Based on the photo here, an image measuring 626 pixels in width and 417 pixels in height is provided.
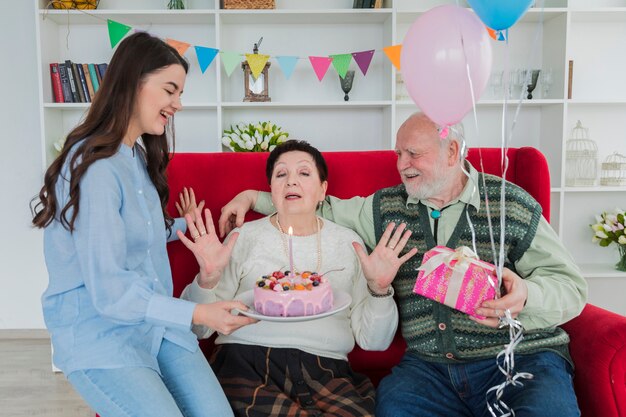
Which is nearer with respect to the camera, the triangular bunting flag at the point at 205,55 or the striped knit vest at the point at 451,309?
the striped knit vest at the point at 451,309

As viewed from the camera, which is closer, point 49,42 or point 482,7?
point 482,7

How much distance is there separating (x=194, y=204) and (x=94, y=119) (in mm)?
511

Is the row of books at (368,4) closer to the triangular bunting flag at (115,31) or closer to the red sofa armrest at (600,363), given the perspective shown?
the triangular bunting flag at (115,31)

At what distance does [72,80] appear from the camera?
3578 mm

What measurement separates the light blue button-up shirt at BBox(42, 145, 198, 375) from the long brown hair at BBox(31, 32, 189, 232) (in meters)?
0.02

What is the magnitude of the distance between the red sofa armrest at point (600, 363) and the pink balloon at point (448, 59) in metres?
0.69

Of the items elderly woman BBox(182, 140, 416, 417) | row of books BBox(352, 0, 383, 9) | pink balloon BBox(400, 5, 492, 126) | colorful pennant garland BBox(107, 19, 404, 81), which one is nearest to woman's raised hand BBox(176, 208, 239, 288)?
elderly woman BBox(182, 140, 416, 417)

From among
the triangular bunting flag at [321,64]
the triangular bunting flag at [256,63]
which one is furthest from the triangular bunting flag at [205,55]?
the triangular bunting flag at [321,64]

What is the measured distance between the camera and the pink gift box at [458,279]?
1.50m

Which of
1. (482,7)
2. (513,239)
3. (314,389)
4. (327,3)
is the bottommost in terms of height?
(314,389)

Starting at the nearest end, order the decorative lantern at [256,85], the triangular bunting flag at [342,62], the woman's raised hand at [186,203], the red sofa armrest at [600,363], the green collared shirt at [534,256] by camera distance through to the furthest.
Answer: the red sofa armrest at [600,363] < the green collared shirt at [534,256] < the woman's raised hand at [186,203] < the triangular bunting flag at [342,62] < the decorative lantern at [256,85]

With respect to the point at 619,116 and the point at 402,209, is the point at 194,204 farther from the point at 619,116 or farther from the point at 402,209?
the point at 619,116

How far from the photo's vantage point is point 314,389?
1684 mm

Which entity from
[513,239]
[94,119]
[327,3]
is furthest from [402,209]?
[327,3]
